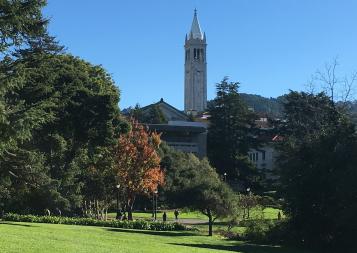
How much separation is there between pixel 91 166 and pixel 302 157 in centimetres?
2117

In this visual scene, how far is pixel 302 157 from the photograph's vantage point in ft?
99.6

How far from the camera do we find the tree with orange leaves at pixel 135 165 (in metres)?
46.3

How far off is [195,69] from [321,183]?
493 ft

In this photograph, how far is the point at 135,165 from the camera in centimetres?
Result: 4738

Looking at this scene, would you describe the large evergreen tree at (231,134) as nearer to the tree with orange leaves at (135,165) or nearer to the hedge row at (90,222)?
the tree with orange leaves at (135,165)

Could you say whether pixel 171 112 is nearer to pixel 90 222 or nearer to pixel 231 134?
pixel 231 134

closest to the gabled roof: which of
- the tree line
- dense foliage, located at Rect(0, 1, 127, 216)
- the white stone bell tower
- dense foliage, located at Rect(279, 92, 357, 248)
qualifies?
the tree line

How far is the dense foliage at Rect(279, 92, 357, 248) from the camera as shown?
27.3 m

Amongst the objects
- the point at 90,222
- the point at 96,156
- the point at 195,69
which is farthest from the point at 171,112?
the point at 90,222

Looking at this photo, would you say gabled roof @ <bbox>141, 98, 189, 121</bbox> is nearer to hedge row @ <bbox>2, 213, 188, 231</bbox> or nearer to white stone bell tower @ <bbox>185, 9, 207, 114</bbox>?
white stone bell tower @ <bbox>185, 9, 207, 114</bbox>

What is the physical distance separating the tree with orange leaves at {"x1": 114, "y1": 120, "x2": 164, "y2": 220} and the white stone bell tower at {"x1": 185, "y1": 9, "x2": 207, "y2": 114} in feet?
416

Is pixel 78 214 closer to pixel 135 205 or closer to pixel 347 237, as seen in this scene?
pixel 135 205

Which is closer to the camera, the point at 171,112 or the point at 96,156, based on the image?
the point at 96,156

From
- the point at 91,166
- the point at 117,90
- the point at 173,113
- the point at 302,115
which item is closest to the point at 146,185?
the point at 91,166
